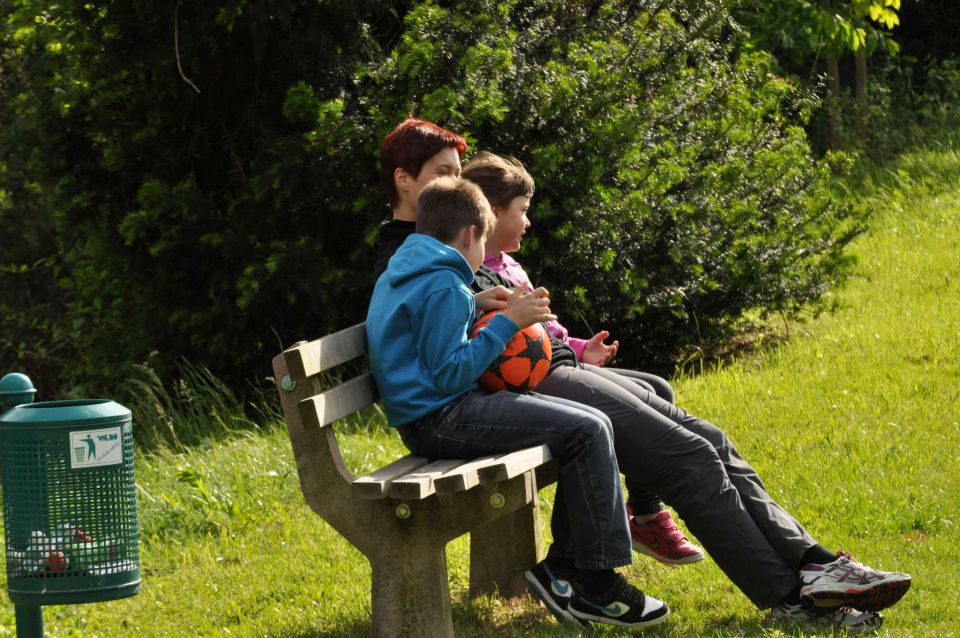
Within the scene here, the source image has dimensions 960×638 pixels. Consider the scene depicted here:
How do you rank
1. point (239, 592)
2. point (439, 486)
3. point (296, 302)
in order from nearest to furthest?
point (439, 486) < point (239, 592) < point (296, 302)

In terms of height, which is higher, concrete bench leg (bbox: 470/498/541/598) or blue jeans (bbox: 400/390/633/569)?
blue jeans (bbox: 400/390/633/569)

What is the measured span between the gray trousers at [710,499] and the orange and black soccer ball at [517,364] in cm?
21

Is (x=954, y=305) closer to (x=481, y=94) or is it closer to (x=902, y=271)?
(x=902, y=271)

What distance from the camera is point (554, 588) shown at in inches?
153

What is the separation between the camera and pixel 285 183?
742 centimetres

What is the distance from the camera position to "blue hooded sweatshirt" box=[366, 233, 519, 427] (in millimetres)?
3643

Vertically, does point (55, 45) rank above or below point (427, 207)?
above

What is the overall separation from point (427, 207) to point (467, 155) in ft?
9.90

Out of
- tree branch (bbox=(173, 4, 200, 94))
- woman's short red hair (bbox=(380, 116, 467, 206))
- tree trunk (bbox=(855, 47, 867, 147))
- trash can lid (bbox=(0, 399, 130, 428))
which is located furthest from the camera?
tree trunk (bbox=(855, 47, 867, 147))

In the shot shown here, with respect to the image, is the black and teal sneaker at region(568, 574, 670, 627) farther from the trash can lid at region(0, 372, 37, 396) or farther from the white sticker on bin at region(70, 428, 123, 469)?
the trash can lid at region(0, 372, 37, 396)

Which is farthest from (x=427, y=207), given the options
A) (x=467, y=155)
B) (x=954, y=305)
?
(x=954, y=305)

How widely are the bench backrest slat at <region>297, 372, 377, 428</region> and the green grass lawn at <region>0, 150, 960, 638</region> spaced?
2.62 feet

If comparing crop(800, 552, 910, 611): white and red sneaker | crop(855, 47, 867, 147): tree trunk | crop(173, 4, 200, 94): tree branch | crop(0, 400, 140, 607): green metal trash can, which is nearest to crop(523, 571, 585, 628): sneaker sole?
crop(800, 552, 910, 611): white and red sneaker

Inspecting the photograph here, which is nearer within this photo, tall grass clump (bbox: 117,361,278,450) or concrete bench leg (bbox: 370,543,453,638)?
concrete bench leg (bbox: 370,543,453,638)
